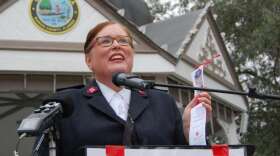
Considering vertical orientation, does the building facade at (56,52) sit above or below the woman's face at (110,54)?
above

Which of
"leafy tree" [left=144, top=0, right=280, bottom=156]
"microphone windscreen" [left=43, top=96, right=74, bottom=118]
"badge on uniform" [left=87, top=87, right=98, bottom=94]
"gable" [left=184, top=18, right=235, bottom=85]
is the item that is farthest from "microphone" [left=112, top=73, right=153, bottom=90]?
"leafy tree" [left=144, top=0, right=280, bottom=156]

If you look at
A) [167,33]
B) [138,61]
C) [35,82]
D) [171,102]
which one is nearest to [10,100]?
[35,82]

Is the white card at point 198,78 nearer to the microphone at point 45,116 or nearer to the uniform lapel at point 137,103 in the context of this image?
the uniform lapel at point 137,103

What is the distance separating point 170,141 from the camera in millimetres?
3191

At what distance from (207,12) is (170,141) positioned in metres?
12.0

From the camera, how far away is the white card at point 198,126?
2.82m

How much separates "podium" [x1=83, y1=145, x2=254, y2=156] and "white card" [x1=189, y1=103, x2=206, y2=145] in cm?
7

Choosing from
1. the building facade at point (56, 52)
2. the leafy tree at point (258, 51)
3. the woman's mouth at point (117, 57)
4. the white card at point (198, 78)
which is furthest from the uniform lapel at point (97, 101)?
the leafy tree at point (258, 51)

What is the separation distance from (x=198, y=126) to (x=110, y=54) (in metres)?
0.65

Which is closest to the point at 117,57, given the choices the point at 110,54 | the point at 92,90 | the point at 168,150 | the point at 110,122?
the point at 110,54

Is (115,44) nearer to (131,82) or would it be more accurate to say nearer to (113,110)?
(113,110)

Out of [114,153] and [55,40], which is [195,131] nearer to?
[114,153]

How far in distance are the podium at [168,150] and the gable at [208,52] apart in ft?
34.9

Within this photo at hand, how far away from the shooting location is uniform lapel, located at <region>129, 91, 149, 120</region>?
10.3 feet
